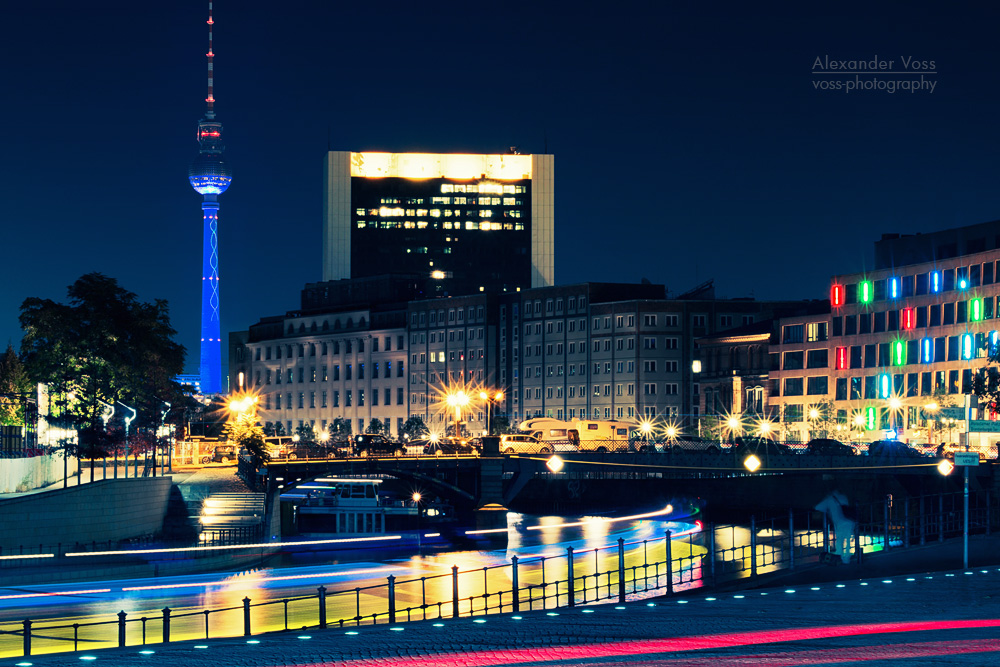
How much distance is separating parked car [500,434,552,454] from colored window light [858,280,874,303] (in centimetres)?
3480

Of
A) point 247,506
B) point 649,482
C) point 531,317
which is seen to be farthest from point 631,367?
point 247,506

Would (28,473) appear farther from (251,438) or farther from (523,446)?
(523,446)

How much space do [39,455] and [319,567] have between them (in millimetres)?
14530

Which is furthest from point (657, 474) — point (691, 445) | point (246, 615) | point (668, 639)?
point (668, 639)

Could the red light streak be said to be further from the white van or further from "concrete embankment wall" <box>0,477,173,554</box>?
the white van

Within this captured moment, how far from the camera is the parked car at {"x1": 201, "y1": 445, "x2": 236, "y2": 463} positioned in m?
108

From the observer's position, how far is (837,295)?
145 metres

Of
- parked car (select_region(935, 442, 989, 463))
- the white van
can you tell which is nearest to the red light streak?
parked car (select_region(935, 442, 989, 463))

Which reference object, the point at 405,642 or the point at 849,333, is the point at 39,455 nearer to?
the point at 405,642

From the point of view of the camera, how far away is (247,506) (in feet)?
284

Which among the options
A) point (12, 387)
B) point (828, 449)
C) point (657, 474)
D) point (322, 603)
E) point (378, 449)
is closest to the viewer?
point (322, 603)

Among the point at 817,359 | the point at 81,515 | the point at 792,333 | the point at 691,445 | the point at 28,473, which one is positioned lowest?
the point at 81,515

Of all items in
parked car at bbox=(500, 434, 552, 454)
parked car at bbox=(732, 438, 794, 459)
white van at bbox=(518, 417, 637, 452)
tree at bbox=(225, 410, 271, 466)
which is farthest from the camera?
white van at bbox=(518, 417, 637, 452)

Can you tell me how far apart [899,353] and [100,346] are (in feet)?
253
